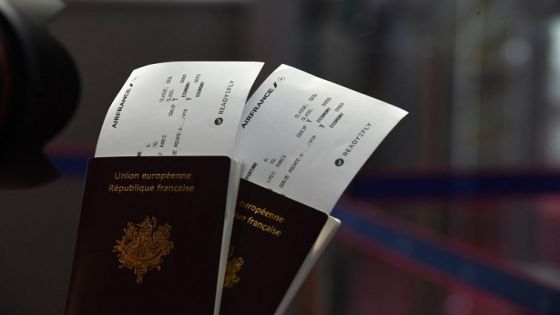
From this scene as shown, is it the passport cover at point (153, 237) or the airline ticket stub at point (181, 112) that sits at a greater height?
the airline ticket stub at point (181, 112)

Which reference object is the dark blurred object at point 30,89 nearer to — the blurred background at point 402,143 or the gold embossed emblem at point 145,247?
the blurred background at point 402,143

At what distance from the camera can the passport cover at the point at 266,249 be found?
0.48 meters

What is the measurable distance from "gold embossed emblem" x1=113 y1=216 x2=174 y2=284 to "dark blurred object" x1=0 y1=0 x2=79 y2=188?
0.22m

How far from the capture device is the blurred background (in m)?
0.69

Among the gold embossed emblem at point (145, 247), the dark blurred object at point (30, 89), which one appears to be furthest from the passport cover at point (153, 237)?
the dark blurred object at point (30, 89)

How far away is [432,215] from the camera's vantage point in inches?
80.0

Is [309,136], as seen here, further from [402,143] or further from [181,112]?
[402,143]

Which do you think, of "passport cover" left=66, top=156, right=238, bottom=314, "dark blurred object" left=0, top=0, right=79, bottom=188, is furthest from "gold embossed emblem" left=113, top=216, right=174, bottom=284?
"dark blurred object" left=0, top=0, right=79, bottom=188

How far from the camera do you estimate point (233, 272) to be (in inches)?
19.1

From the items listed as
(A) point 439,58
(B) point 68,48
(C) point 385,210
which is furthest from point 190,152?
(A) point 439,58

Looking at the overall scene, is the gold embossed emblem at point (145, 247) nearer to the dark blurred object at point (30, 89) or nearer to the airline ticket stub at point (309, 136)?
the airline ticket stub at point (309, 136)

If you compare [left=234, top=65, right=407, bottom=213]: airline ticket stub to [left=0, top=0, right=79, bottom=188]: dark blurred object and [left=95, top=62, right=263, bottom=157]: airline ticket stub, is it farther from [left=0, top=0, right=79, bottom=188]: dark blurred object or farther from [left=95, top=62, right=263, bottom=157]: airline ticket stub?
[left=0, top=0, right=79, bottom=188]: dark blurred object

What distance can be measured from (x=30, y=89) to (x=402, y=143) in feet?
4.86

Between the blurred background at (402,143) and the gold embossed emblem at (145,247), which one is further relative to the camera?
A: the blurred background at (402,143)
